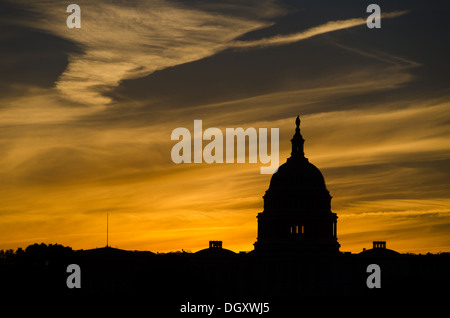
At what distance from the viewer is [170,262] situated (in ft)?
586

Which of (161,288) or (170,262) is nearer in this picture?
(161,288)
